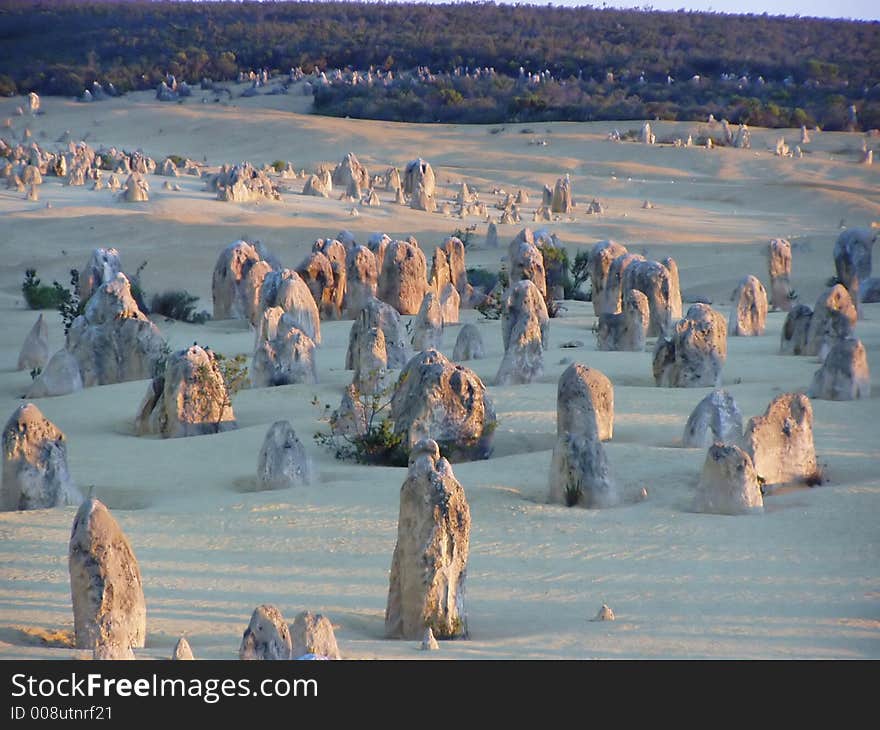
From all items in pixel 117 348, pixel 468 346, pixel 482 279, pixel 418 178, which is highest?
pixel 418 178

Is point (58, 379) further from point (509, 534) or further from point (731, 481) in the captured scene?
point (731, 481)

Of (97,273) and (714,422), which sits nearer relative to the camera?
(714,422)

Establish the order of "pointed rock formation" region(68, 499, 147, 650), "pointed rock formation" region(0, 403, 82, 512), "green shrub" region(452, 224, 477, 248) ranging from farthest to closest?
"green shrub" region(452, 224, 477, 248) → "pointed rock formation" region(0, 403, 82, 512) → "pointed rock formation" region(68, 499, 147, 650)

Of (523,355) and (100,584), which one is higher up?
(100,584)

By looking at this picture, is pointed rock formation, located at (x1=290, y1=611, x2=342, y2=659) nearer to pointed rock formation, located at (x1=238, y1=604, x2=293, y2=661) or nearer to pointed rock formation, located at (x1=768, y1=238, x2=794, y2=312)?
pointed rock formation, located at (x1=238, y1=604, x2=293, y2=661)

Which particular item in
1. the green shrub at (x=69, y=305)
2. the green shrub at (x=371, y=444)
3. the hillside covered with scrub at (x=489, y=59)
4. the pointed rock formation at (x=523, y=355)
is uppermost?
the hillside covered with scrub at (x=489, y=59)

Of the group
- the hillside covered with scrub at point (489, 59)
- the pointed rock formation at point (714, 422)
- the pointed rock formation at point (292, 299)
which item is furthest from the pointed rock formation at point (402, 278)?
the hillside covered with scrub at point (489, 59)

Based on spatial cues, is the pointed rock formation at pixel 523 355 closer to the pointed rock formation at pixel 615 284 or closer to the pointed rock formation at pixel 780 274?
the pointed rock formation at pixel 615 284

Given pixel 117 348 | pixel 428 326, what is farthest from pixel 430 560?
pixel 428 326

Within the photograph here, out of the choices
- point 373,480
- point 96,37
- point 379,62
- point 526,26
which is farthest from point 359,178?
point 526,26

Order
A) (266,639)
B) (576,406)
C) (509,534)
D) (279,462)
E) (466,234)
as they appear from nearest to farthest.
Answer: (266,639) → (509,534) → (279,462) → (576,406) → (466,234)

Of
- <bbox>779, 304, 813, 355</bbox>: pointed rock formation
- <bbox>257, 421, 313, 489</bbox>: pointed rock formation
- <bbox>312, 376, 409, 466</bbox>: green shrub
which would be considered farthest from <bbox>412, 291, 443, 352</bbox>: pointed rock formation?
<bbox>257, 421, 313, 489</bbox>: pointed rock formation

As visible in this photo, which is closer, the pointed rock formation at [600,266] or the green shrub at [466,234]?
the pointed rock formation at [600,266]

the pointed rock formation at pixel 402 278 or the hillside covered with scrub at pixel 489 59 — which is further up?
the hillside covered with scrub at pixel 489 59
